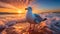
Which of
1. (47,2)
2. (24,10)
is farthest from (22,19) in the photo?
(47,2)

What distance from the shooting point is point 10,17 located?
1.53 m

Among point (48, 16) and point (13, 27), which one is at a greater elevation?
point (48, 16)

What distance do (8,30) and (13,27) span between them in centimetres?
7

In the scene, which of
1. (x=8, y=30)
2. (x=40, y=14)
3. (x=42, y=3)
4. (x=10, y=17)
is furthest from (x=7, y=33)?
(x=42, y=3)

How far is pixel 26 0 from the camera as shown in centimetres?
155

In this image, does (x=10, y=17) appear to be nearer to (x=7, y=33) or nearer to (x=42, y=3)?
(x=7, y=33)

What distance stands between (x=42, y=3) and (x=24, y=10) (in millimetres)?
239

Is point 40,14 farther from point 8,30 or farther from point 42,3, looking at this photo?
point 8,30

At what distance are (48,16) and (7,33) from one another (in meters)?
0.52

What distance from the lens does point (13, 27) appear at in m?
1.49

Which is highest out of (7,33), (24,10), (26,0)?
(26,0)

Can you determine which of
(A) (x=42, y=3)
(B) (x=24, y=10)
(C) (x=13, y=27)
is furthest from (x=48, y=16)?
(C) (x=13, y=27)

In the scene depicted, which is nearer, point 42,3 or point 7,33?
point 7,33

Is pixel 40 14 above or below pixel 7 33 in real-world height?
above
